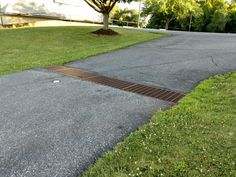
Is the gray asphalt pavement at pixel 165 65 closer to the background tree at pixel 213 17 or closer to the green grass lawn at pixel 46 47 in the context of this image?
the green grass lawn at pixel 46 47

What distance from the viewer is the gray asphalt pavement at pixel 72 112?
3074mm

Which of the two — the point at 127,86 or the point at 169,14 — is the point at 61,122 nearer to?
the point at 127,86

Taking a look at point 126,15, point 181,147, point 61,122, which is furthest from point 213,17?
point 181,147

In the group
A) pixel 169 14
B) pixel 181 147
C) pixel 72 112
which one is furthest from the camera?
pixel 169 14

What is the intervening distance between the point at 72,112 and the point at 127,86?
1.94m

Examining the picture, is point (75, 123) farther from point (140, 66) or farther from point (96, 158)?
point (140, 66)

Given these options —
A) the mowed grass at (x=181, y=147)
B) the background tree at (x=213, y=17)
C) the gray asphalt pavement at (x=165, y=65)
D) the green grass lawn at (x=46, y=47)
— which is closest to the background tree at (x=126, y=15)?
the background tree at (x=213, y=17)

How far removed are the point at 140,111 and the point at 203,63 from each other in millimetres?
4455

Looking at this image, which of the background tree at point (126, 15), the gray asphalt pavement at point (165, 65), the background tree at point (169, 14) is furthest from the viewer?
the background tree at point (126, 15)

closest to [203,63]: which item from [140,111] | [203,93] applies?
[203,93]

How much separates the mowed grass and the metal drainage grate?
0.82m

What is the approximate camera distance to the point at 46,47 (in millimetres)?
11797

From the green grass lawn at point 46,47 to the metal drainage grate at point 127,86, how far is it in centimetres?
138

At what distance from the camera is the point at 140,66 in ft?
26.3
